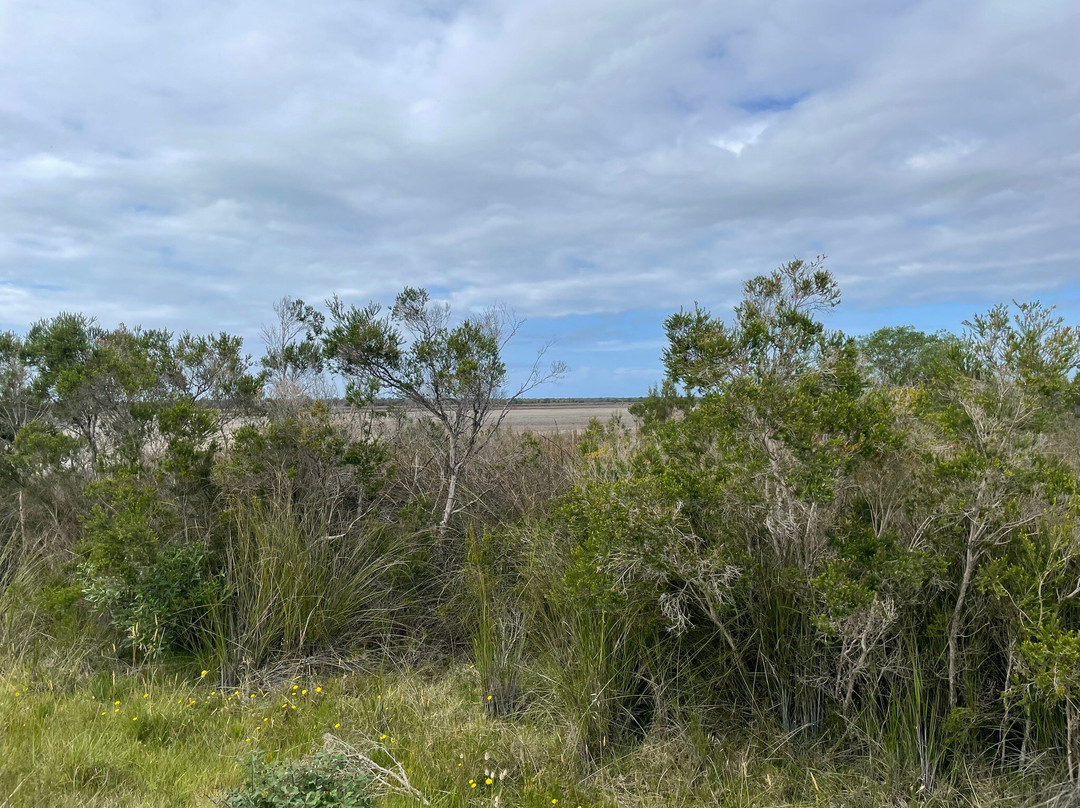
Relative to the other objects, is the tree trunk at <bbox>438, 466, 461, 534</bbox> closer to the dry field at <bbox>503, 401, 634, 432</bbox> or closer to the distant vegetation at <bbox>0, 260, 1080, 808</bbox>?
the distant vegetation at <bbox>0, 260, 1080, 808</bbox>

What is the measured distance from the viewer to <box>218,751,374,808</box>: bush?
3.39 meters

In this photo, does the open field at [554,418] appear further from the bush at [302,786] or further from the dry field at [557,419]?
the bush at [302,786]

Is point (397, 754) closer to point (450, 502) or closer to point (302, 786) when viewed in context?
point (302, 786)

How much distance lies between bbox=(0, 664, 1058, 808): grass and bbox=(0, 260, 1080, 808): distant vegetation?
0.02 m

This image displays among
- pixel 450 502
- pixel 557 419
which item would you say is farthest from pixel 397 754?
pixel 557 419

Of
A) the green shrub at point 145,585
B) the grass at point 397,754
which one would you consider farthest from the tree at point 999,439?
the green shrub at point 145,585

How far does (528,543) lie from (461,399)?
182cm

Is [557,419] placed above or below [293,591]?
above

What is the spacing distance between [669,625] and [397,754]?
1.68 meters

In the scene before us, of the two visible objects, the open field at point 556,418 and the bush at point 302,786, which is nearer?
the bush at point 302,786

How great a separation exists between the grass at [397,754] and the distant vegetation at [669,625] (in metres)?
0.02

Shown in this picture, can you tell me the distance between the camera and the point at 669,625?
4.36m

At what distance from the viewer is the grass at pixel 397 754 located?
3.65 metres

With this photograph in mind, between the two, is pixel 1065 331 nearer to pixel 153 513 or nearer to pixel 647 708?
pixel 647 708
